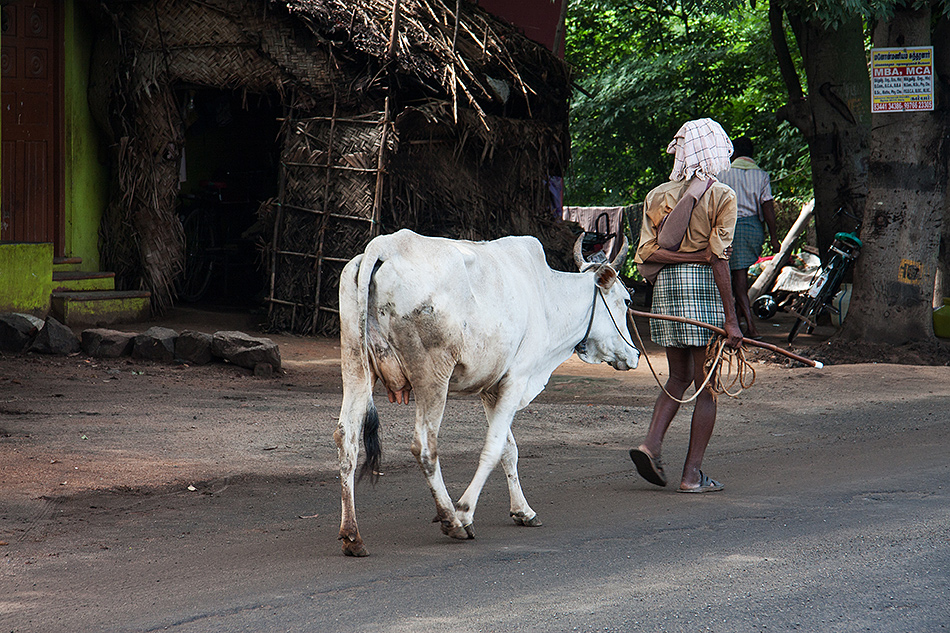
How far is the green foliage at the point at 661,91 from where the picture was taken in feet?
70.9

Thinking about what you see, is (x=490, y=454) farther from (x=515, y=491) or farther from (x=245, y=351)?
(x=245, y=351)

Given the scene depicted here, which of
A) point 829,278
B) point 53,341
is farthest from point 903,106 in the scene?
point 53,341

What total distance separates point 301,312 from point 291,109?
8.14 ft

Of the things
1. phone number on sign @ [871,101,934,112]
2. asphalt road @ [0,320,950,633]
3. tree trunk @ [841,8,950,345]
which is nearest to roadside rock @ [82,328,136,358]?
asphalt road @ [0,320,950,633]

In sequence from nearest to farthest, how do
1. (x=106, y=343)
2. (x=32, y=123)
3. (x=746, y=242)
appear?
1. (x=106, y=343)
2. (x=746, y=242)
3. (x=32, y=123)

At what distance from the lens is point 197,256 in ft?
46.3

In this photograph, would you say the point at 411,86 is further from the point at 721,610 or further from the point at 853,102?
the point at 721,610

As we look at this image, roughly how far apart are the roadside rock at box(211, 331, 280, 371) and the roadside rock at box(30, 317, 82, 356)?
1.38 m

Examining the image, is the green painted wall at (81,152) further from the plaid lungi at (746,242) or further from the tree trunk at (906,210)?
the tree trunk at (906,210)

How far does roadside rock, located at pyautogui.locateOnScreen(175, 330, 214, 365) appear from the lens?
9.39 m

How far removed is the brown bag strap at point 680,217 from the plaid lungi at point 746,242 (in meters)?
4.25

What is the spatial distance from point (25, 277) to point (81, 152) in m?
2.48

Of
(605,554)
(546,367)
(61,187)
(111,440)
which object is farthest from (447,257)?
(61,187)

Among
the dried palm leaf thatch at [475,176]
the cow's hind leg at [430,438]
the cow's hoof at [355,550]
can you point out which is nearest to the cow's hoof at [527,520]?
the cow's hind leg at [430,438]
